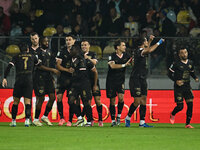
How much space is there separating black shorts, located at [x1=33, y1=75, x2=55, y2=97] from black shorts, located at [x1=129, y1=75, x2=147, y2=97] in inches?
82.3

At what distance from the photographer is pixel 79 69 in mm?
14227

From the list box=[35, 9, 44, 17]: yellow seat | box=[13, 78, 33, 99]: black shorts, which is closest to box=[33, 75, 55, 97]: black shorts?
box=[13, 78, 33, 99]: black shorts

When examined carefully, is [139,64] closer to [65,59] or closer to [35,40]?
[65,59]

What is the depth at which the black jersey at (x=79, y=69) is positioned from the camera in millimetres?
14156

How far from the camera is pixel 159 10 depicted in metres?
21.3

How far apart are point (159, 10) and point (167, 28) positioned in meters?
1.71

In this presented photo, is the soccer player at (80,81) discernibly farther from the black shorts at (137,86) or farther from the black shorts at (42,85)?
the black shorts at (137,86)

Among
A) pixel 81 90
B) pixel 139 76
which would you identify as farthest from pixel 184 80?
pixel 81 90

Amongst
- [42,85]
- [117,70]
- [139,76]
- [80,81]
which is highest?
[117,70]

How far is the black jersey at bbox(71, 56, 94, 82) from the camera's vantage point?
14156 millimetres

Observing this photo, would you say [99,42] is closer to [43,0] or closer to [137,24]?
[137,24]

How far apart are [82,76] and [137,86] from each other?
137 cm

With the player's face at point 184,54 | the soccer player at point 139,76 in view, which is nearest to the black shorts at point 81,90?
the soccer player at point 139,76

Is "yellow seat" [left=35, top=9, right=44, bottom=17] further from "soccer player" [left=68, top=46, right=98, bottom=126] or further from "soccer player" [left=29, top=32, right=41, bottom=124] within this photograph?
"soccer player" [left=68, top=46, right=98, bottom=126]
